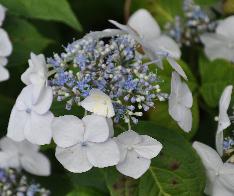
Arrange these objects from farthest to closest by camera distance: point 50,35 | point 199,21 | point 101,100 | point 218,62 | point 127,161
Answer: point 50,35, point 199,21, point 218,62, point 127,161, point 101,100

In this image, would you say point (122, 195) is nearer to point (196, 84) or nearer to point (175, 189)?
point (175, 189)

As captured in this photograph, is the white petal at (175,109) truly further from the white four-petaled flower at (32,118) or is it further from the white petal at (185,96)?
the white four-petaled flower at (32,118)

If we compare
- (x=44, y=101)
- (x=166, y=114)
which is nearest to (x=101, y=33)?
(x=44, y=101)

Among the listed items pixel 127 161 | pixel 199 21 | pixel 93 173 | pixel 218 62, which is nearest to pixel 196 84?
pixel 218 62

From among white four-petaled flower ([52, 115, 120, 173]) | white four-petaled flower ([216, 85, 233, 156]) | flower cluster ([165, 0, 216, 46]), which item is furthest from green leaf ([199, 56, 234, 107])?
white four-petaled flower ([52, 115, 120, 173])

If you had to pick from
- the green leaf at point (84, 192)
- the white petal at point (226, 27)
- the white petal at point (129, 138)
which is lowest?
the green leaf at point (84, 192)

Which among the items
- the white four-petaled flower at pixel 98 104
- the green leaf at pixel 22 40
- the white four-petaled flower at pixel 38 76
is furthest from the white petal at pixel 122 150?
the green leaf at pixel 22 40

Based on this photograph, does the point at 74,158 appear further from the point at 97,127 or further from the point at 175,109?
the point at 175,109
